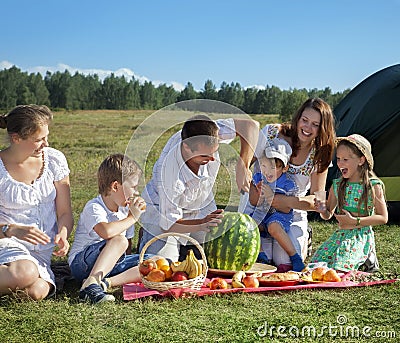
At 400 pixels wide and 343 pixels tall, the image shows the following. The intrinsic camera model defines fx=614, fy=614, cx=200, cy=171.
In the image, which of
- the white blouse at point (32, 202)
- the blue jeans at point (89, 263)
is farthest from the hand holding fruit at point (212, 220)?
the white blouse at point (32, 202)

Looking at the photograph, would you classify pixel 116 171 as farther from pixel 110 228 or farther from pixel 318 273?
pixel 318 273

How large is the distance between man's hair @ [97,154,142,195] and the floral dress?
175 cm

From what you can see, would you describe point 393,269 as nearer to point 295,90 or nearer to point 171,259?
point 171,259

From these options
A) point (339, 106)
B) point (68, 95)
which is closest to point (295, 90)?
point (339, 106)

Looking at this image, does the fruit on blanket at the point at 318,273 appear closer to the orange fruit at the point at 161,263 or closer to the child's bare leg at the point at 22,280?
the orange fruit at the point at 161,263

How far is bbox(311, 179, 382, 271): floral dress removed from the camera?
199 inches

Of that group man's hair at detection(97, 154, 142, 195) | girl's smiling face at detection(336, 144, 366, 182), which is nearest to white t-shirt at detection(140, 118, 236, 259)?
man's hair at detection(97, 154, 142, 195)

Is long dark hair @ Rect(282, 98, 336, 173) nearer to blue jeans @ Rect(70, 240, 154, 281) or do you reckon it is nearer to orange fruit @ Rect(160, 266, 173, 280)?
orange fruit @ Rect(160, 266, 173, 280)

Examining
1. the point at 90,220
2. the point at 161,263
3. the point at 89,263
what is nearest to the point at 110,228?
the point at 90,220

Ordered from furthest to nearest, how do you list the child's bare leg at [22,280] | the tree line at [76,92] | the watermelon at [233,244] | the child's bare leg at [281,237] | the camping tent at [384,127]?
the tree line at [76,92] → the camping tent at [384,127] → the child's bare leg at [281,237] → the watermelon at [233,244] → the child's bare leg at [22,280]

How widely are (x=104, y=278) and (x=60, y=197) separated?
0.70 metres

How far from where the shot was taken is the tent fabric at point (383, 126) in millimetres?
7434

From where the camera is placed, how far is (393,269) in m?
5.17

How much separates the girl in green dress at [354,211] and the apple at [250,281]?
885 mm
